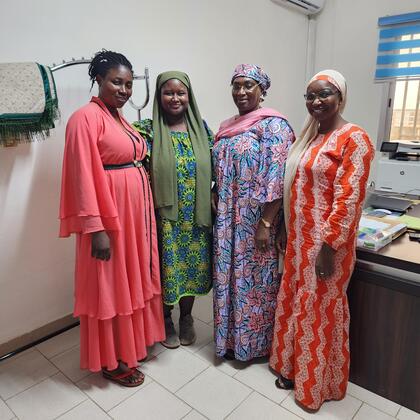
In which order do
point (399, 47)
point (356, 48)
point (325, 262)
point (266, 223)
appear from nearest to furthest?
1. point (325, 262)
2. point (266, 223)
3. point (399, 47)
4. point (356, 48)

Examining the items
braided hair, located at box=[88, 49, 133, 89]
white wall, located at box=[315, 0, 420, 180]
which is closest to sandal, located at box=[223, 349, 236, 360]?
braided hair, located at box=[88, 49, 133, 89]

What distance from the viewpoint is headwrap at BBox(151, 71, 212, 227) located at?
1711mm

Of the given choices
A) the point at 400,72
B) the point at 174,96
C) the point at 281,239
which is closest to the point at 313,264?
the point at 281,239

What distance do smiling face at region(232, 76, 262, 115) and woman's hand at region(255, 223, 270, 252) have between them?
55 centimetres

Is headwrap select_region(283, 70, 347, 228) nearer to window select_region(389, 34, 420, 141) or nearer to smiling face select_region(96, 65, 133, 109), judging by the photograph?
smiling face select_region(96, 65, 133, 109)

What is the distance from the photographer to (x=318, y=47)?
3869 mm

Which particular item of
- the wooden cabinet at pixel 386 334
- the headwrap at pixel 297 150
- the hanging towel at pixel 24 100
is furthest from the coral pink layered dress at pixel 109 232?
the wooden cabinet at pixel 386 334

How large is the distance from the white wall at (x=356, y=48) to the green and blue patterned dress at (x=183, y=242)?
2.39m

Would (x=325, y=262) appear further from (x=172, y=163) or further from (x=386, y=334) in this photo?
(x=172, y=163)

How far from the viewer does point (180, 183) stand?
1.76 meters

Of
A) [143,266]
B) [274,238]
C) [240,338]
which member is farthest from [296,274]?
[143,266]

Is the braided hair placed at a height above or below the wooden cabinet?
above

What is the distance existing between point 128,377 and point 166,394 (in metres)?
0.20

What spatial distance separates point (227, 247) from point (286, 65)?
2.51 metres
